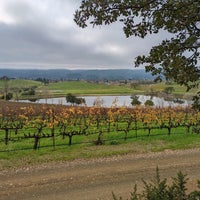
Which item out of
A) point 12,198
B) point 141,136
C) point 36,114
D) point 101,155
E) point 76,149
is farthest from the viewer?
point 36,114

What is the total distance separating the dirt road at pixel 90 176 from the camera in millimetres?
11930

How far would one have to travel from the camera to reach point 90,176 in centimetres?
1409

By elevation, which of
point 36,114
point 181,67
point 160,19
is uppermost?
point 160,19

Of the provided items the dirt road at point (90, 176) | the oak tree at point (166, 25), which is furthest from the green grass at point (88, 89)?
the oak tree at point (166, 25)

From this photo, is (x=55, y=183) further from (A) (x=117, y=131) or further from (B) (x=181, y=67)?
(A) (x=117, y=131)

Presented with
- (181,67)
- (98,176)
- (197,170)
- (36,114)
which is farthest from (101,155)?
(36,114)

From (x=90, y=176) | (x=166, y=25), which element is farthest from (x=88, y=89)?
(x=166, y=25)

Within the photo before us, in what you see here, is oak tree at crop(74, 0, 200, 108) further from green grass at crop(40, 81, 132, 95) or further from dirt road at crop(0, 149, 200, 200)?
green grass at crop(40, 81, 132, 95)

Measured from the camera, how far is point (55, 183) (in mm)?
13078

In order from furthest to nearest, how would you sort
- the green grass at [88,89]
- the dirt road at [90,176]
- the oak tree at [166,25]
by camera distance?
1. the green grass at [88,89]
2. the dirt road at [90,176]
3. the oak tree at [166,25]

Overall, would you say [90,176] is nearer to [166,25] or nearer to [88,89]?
[166,25]

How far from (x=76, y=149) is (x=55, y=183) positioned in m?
6.37

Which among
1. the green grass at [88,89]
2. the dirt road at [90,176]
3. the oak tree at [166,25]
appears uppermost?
the oak tree at [166,25]

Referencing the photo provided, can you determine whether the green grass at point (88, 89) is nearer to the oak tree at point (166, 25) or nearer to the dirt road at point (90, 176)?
the dirt road at point (90, 176)
